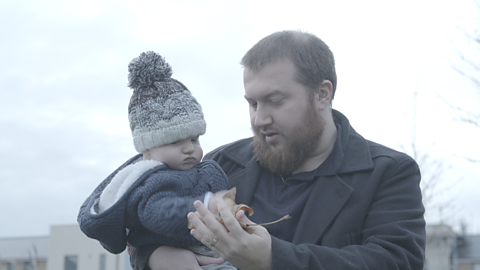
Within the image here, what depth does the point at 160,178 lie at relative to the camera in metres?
2.41

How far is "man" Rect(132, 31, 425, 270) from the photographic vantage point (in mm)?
2426

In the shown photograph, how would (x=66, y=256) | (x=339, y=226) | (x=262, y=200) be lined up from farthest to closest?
(x=66, y=256) → (x=262, y=200) → (x=339, y=226)

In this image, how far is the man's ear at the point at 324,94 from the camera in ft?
10.7

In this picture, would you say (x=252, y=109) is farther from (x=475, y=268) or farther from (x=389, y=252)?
(x=475, y=268)

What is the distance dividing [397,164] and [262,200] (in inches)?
34.2

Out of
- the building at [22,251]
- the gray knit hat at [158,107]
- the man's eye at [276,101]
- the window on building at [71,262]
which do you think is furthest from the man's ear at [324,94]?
the building at [22,251]

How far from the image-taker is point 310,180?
118 inches

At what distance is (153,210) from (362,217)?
120cm

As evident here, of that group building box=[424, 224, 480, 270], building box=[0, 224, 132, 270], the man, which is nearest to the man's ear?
the man

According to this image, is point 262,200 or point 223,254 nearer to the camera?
point 223,254

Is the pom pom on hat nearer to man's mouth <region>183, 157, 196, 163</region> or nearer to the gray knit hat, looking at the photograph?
the gray knit hat

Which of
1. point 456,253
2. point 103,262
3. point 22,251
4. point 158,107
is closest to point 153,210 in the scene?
point 158,107

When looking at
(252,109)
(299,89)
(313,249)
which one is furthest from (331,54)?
(313,249)

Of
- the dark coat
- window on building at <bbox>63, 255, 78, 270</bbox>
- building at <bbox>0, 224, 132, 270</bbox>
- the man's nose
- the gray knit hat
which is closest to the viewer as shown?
the dark coat
